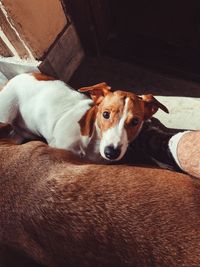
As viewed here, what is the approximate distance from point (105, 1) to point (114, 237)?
2701 millimetres

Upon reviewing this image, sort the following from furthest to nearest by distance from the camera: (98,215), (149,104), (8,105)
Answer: (8,105) < (149,104) < (98,215)

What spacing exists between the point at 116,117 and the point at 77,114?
0.52m

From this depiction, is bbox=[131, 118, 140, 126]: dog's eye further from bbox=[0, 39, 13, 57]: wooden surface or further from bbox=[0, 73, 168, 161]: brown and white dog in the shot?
bbox=[0, 39, 13, 57]: wooden surface

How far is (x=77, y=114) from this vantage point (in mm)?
3557

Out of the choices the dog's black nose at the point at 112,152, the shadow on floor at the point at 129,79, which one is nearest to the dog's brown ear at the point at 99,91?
the dog's black nose at the point at 112,152

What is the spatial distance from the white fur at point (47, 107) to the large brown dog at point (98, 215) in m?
0.67

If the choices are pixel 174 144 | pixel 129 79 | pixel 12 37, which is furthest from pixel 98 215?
pixel 129 79

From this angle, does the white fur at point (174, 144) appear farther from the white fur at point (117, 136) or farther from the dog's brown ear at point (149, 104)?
the white fur at point (117, 136)

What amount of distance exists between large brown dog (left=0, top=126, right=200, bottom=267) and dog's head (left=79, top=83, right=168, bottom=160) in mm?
340

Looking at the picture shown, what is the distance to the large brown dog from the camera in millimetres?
2197

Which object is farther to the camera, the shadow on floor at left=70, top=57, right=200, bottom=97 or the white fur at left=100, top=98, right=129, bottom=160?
the shadow on floor at left=70, top=57, right=200, bottom=97

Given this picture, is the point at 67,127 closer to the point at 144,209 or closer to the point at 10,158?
the point at 10,158

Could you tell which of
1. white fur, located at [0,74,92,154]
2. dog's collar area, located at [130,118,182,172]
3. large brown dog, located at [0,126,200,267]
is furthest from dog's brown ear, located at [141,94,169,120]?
large brown dog, located at [0,126,200,267]

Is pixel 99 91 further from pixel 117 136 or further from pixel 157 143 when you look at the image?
pixel 157 143
